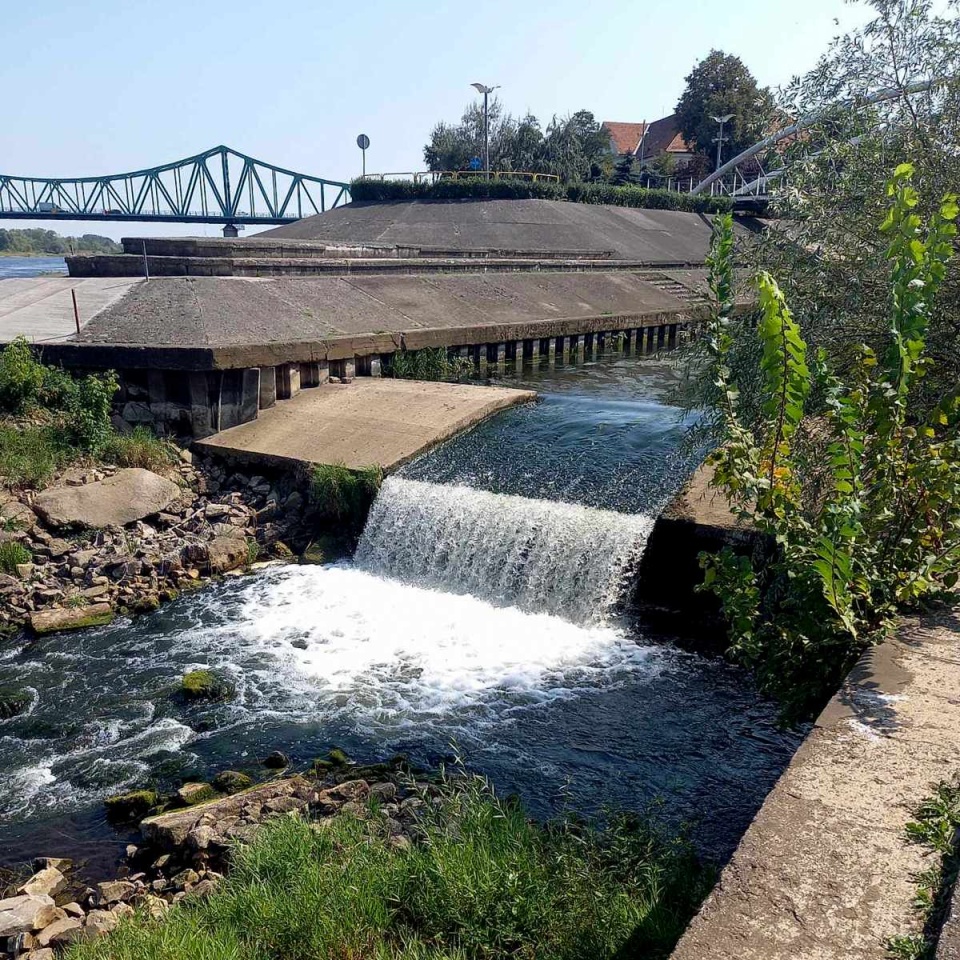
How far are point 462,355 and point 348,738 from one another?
472 inches

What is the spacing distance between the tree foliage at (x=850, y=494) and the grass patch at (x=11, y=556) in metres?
8.83

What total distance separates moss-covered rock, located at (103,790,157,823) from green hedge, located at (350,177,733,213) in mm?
38082

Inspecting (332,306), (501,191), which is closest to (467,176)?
(501,191)

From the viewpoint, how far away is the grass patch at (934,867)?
309 cm

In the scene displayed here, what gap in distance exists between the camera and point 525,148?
51031 mm

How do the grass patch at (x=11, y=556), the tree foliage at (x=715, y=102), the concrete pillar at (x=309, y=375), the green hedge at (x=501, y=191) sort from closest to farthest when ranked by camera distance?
1. the grass patch at (x=11, y=556)
2. the concrete pillar at (x=309, y=375)
3. the green hedge at (x=501, y=191)
4. the tree foliage at (x=715, y=102)

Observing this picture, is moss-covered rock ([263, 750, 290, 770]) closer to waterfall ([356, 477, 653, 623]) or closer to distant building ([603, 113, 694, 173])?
waterfall ([356, 477, 653, 623])

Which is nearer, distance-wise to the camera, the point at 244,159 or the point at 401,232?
the point at 401,232

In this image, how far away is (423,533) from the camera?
37.3ft

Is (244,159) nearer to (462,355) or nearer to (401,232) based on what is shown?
(401,232)

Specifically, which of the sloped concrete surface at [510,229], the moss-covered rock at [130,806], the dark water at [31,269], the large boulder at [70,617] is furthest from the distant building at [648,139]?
the moss-covered rock at [130,806]

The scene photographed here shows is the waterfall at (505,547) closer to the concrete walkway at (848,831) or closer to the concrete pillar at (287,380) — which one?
the concrete pillar at (287,380)

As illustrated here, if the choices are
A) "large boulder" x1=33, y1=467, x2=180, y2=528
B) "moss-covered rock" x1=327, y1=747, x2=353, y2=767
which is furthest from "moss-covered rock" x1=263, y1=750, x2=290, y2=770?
"large boulder" x1=33, y1=467, x2=180, y2=528

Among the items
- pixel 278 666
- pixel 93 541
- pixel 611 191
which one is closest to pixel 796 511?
pixel 278 666
